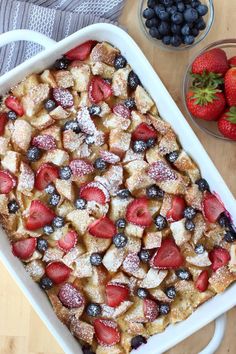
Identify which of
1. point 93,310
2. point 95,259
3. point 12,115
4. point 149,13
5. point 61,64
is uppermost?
point 149,13

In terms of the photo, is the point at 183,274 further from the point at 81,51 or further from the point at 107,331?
the point at 81,51

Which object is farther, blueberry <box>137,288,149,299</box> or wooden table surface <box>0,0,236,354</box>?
wooden table surface <box>0,0,236,354</box>

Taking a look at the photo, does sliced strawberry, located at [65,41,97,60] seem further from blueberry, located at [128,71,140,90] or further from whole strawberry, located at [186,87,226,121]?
whole strawberry, located at [186,87,226,121]

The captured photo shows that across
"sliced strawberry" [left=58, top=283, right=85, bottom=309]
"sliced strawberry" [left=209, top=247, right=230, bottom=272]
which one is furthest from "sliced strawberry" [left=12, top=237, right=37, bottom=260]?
"sliced strawberry" [left=209, top=247, right=230, bottom=272]

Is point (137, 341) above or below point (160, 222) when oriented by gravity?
below

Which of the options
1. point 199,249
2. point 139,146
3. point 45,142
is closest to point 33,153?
point 45,142

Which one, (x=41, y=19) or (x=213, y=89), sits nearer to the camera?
(x=213, y=89)

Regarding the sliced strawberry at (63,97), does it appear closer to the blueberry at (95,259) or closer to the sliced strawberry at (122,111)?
the sliced strawberry at (122,111)

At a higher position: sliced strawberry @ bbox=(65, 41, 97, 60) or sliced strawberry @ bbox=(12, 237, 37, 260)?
sliced strawberry @ bbox=(65, 41, 97, 60)
